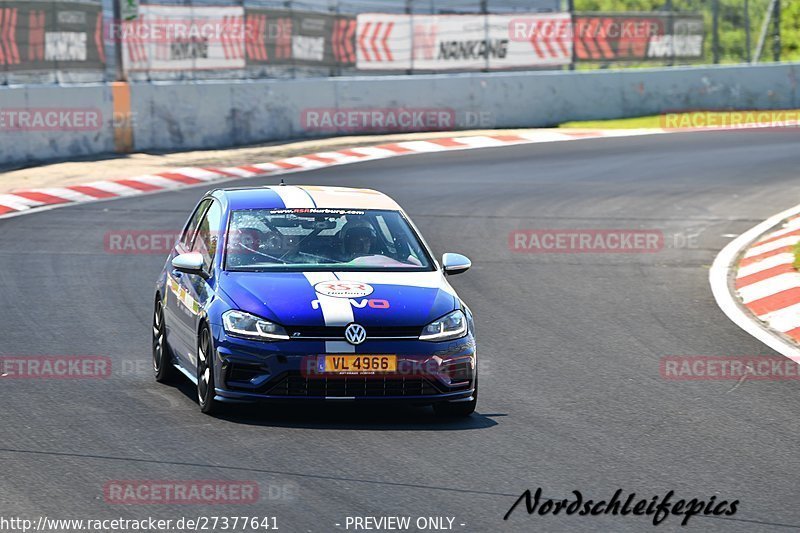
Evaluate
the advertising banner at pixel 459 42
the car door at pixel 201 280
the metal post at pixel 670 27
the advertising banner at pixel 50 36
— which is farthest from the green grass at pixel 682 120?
the car door at pixel 201 280

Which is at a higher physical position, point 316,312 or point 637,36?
point 637,36

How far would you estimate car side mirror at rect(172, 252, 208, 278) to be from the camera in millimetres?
9656

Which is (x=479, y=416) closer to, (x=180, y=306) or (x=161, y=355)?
(x=180, y=306)

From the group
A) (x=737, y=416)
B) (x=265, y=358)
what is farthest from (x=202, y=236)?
(x=737, y=416)

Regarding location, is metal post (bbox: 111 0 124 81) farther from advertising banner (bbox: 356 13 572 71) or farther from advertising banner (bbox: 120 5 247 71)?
advertising banner (bbox: 356 13 572 71)

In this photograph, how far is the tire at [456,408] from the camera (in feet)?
30.3

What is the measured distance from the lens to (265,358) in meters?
8.83

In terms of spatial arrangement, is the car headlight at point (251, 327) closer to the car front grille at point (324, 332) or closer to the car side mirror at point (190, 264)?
the car front grille at point (324, 332)

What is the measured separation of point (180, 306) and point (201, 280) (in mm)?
386

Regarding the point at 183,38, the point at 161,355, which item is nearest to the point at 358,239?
the point at 161,355

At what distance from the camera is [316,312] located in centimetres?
891

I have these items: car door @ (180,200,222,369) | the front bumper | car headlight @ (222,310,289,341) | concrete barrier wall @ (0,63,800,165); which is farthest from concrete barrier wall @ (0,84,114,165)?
the front bumper

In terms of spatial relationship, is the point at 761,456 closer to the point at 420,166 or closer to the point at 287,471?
the point at 287,471

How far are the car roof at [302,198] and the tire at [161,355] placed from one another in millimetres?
1010
